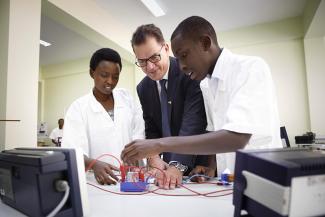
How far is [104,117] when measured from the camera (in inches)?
60.5

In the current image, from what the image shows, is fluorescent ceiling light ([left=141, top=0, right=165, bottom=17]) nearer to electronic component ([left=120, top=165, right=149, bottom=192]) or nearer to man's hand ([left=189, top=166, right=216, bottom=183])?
man's hand ([left=189, top=166, right=216, bottom=183])

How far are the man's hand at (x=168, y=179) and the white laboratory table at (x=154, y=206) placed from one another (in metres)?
0.07

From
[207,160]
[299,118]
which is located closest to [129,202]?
[207,160]

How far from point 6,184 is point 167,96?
0.86m

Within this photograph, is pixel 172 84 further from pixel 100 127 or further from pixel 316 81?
pixel 316 81

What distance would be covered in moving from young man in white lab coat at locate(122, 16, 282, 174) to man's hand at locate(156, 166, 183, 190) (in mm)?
123

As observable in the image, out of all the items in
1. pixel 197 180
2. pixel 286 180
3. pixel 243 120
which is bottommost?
pixel 197 180

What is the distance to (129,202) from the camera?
0.74 metres

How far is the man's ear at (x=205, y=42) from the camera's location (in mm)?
1030

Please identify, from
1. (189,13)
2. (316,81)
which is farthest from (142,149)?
(316,81)

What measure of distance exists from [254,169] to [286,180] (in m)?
0.07

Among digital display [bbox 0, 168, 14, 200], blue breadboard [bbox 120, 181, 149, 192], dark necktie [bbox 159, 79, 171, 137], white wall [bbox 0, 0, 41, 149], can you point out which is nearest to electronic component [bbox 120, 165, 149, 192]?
blue breadboard [bbox 120, 181, 149, 192]

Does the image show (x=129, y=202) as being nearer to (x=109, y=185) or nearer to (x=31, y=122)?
(x=109, y=185)

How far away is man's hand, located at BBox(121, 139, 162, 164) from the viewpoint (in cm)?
90
